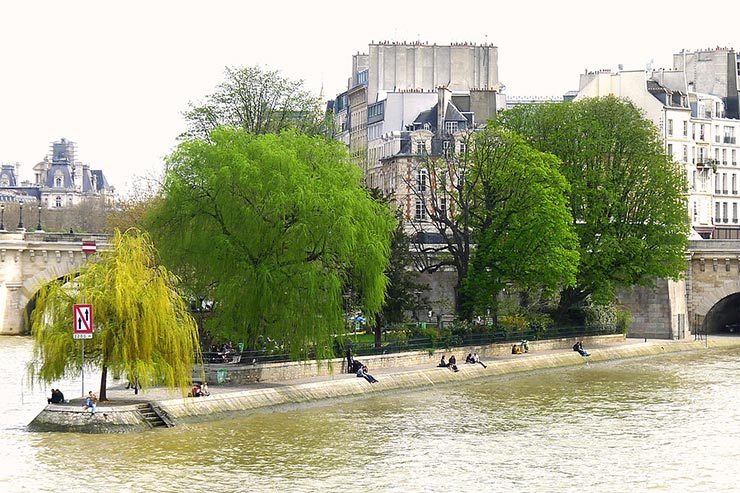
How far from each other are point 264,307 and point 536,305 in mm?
24776

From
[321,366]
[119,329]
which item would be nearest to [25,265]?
[321,366]

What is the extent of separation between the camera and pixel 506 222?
197 feet

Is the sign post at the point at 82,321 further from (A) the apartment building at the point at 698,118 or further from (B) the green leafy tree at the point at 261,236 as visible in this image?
(A) the apartment building at the point at 698,118

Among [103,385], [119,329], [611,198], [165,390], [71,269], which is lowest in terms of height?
[165,390]

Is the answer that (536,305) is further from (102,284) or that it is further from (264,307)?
(102,284)

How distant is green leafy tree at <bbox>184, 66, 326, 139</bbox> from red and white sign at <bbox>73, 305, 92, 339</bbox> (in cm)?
2606

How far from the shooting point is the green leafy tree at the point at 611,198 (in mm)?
65750

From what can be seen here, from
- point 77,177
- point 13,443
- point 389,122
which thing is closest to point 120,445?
point 13,443

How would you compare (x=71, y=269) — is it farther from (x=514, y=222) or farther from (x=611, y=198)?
(x=611, y=198)

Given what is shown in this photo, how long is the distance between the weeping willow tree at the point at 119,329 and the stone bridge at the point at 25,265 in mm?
35474

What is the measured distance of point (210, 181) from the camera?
45.1 m

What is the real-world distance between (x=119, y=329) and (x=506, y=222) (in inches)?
982

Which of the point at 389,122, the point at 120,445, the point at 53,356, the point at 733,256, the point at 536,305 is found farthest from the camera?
the point at 389,122

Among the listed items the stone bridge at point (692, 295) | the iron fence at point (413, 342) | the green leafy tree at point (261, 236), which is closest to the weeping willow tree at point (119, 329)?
the green leafy tree at point (261, 236)
